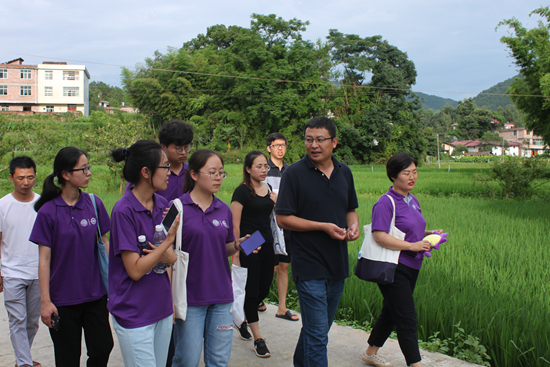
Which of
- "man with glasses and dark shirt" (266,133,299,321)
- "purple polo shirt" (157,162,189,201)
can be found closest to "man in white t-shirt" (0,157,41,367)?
"purple polo shirt" (157,162,189,201)

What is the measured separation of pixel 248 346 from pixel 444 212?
840cm

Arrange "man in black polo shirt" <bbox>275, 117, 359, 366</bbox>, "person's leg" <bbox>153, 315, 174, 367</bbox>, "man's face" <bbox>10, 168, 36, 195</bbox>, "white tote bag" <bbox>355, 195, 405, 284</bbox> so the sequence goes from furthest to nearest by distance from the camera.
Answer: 1. "man's face" <bbox>10, 168, 36, 195</bbox>
2. "white tote bag" <bbox>355, 195, 405, 284</bbox>
3. "man in black polo shirt" <bbox>275, 117, 359, 366</bbox>
4. "person's leg" <bbox>153, 315, 174, 367</bbox>

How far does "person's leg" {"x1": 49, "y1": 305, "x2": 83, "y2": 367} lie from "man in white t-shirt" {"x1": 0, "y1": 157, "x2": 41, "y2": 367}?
750 mm

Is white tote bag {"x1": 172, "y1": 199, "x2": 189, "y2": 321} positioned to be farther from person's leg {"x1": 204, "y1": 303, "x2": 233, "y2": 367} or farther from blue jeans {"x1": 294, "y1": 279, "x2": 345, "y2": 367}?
blue jeans {"x1": 294, "y1": 279, "x2": 345, "y2": 367}

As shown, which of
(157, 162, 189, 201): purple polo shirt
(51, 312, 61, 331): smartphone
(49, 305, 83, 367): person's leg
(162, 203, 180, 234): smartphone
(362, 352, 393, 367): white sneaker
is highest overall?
(157, 162, 189, 201): purple polo shirt

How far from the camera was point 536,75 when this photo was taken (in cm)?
2438

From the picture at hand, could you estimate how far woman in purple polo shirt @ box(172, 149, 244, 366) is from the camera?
2.48m

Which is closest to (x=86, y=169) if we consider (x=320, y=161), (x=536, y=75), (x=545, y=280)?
(x=320, y=161)

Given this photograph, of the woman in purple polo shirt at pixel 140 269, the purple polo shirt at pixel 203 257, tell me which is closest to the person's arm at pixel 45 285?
the woman in purple polo shirt at pixel 140 269

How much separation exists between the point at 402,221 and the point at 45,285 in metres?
2.41

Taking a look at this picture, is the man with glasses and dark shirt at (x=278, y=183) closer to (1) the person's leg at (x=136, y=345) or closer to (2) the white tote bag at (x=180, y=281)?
(2) the white tote bag at (x=180, y=281)

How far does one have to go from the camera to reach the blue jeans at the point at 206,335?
2469 millimetres

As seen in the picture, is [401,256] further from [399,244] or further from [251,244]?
[251,244]

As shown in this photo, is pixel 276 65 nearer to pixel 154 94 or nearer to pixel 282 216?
pixel 154 94
